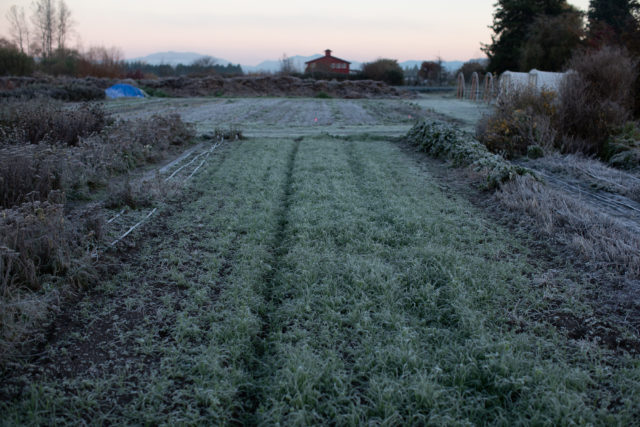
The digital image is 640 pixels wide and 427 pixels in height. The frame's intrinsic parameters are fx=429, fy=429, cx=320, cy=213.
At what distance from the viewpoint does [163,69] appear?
62.8 meters

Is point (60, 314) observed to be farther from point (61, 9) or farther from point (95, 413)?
point (61, 9)

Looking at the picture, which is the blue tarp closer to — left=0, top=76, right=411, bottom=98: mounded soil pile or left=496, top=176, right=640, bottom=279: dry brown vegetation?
left=0, top=76, right=411, bottom=98: mounded soil pile

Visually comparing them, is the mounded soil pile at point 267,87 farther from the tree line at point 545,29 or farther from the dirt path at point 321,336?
the dirt path at point 321,336

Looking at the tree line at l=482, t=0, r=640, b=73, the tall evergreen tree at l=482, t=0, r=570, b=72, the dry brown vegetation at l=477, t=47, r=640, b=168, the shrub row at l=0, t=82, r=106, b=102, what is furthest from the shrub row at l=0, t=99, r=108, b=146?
the tall evergreen tree at l=482, t=0, r=570, b=72

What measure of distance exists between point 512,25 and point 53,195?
41.4m

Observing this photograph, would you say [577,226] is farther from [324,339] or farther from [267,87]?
[267,87]

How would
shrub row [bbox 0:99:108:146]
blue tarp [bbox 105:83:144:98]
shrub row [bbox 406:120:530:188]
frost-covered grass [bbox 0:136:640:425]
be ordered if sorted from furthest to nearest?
blue tarp [bbox 105:83:144:98], shrub row [bbox 0:99:108:146], shrub row [bbox 406:120:530:188], frost-covered grass [bbox 0:136:640:425]

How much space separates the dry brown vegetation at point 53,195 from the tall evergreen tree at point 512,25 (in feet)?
114

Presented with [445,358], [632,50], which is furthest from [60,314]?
[632,50]

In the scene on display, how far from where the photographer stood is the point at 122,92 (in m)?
30.2

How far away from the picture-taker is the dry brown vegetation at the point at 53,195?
3400 millimetres

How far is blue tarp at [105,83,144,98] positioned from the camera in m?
29.6

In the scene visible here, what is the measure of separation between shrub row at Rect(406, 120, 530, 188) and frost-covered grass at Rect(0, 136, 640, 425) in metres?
1.70

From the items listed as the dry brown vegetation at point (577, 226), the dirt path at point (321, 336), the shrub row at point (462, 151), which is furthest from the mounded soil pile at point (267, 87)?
the dirt path at point (321, 336)
